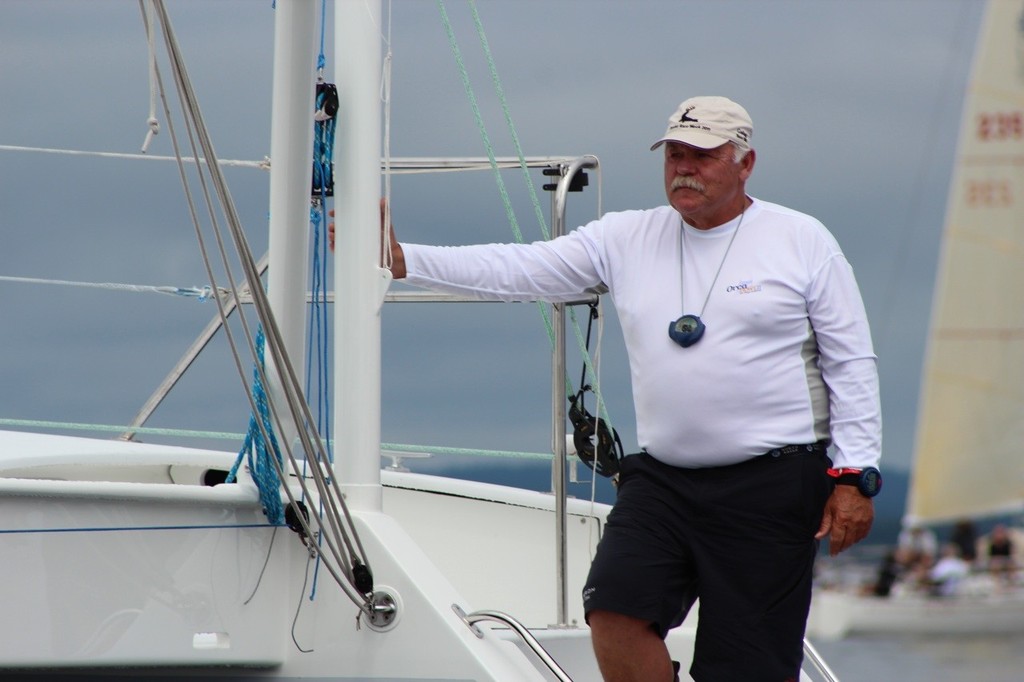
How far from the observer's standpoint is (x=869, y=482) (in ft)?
10.3

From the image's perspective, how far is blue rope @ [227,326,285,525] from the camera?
10.6 ft

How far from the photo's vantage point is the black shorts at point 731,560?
3125mm

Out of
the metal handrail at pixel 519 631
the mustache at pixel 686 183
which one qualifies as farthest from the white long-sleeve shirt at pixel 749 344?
the metal handrail at pixel 519 631

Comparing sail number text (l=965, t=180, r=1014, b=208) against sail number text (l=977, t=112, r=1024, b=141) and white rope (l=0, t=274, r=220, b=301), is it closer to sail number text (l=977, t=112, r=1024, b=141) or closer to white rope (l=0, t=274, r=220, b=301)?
sail number text (l=977, t=112, r=1024, b=141)

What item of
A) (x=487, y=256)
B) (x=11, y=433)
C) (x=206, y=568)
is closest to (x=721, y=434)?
(x=487, y=256)

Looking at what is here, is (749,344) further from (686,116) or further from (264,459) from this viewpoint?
(264,459)

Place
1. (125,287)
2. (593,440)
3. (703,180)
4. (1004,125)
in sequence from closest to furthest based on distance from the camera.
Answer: (703,180) < (593,440) < (125,287) < (1004,125)

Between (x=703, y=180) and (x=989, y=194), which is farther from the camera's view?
(x=989, y=194)

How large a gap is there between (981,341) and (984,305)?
703mm

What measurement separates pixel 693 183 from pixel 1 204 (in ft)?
8.30

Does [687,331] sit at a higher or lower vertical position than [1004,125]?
higher

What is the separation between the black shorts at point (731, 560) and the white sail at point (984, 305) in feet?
65.7

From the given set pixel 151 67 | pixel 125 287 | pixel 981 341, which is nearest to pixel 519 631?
pixel 151 67

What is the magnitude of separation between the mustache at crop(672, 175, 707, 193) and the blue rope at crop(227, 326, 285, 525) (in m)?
0.89
